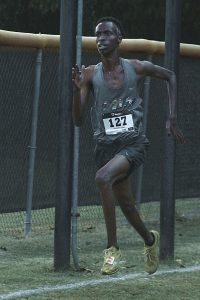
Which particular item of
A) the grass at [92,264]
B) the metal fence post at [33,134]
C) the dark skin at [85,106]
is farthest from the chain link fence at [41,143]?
the dark skin at [85,106]

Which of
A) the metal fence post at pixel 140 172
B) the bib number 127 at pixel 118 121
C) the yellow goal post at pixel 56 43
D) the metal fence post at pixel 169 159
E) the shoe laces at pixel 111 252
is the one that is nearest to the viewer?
the shoe laces at pixel 111 252

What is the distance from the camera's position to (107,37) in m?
7.89

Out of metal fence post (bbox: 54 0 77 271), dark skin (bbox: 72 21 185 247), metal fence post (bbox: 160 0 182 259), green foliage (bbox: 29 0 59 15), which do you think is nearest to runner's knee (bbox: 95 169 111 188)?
dark skin (bbox: 72 21 185 247)

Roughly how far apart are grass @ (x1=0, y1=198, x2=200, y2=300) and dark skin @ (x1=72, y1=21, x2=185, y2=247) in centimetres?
43

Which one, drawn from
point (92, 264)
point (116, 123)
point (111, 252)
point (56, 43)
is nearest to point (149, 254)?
point (111, 252)

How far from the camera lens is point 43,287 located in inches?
312

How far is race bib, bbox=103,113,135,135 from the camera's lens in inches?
308

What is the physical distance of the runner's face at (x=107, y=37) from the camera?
789 cm

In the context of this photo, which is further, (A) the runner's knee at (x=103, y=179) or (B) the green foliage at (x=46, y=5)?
(B) the green foliage at (x=46, y=5)

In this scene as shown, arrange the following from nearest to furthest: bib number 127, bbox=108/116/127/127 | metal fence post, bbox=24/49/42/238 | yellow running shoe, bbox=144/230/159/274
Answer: bib number 127, bbox=108/116/127/127 → yellow running shoe, bbox=144/230/159/274 → metal fence post, bbox=24/49/42/238

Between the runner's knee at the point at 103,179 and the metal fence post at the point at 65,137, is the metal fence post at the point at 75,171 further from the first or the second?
the runner's knee at the point at 103,179

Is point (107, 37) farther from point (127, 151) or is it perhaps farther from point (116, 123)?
point (127, 151)

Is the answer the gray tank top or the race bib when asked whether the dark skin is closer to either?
the gray tank top

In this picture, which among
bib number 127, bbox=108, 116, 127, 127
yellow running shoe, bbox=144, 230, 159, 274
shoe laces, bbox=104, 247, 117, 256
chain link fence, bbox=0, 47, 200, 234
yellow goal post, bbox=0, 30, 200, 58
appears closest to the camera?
shoe laces, bbox=104, 247, 117, 256
